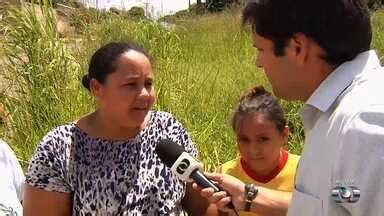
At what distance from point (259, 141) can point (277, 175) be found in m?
0.15

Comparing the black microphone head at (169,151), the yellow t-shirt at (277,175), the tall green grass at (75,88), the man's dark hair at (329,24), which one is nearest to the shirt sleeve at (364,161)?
the man's dark hair at (329,24)

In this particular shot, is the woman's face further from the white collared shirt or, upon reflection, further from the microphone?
the white collared shirt

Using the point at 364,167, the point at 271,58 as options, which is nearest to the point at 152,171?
the point at 271,58

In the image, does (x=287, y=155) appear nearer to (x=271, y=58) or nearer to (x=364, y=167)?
(x=271, y=58)

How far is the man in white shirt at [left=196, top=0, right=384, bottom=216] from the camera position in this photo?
1.23m

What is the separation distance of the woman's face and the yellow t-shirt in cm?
41

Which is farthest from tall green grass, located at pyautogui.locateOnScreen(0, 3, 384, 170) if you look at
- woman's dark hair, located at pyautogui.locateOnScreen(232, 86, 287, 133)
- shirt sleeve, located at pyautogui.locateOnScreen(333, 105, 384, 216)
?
shirt sleeve, located at pyautogui.locateOnScreen(333, 105, 384, 216)

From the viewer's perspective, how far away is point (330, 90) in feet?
4.48

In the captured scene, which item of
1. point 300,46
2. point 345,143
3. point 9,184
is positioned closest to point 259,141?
point 9,184

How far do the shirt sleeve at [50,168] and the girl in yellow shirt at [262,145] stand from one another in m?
0.65

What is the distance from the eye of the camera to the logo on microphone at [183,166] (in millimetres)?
1935

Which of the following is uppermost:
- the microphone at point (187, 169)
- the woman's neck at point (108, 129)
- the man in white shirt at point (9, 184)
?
the microphone at point (187, 169)

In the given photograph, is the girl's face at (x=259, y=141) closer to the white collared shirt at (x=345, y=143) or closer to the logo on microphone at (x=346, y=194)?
the white collared shirt at (x=345, y=143)

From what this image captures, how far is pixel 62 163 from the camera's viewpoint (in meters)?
2.57
